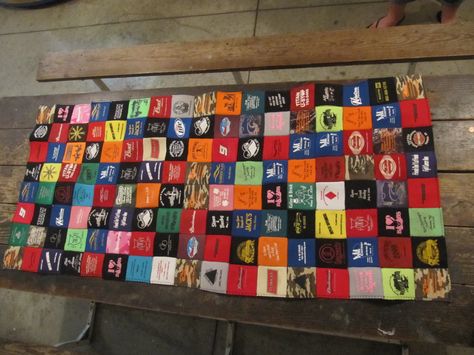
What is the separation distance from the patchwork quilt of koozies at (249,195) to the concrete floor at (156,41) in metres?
0.56

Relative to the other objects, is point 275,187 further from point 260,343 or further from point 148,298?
point 260,343

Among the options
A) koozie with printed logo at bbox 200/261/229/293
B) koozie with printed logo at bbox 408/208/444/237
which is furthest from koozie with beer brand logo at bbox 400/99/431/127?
koozie with printed logo at bbox 200/261/229/293

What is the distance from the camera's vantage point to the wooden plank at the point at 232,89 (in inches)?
44.3

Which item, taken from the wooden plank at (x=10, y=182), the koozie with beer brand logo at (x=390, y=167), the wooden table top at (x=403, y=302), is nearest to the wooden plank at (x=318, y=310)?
the wooden table top at (x=403, y=302)

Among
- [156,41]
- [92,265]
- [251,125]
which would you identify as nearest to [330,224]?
[251,125]

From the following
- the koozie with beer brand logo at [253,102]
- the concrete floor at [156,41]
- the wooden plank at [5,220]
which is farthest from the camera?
the concrete floor at [156,41]

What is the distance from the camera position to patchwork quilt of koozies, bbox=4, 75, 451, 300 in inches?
40.3

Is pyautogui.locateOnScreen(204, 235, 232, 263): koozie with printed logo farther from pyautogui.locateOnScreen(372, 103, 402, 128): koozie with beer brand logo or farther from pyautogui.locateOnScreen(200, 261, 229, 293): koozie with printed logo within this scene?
pyautogui.locateOnScreen(372, 103, 402, 128): koozie with beer brand logo

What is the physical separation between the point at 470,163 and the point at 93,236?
1.28 m

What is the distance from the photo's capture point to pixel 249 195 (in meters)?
1.16

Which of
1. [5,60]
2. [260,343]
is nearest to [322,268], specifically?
[260,343]

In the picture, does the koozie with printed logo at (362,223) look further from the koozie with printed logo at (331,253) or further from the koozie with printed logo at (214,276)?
the koozie with printed logo at (214,276)

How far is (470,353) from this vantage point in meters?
1.41

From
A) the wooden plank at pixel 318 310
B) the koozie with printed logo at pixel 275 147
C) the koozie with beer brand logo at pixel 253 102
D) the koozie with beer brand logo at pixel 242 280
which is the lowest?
the wooden plank at pixel 318 310
